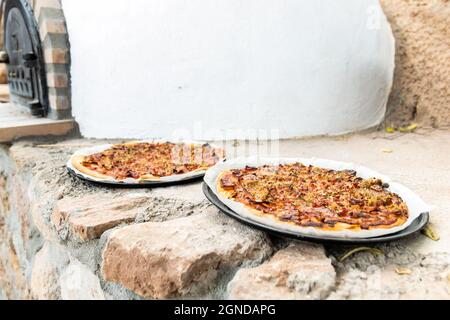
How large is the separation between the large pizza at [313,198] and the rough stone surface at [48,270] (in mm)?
656

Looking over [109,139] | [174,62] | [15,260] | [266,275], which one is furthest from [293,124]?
[15,260]

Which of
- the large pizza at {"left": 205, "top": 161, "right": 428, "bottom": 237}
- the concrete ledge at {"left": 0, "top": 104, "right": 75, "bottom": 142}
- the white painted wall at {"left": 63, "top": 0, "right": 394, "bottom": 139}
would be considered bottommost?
the large pizza at {"left": 205, "top": 161, "right": 428, "bottom": 237}

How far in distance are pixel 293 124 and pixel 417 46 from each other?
122 centimetres

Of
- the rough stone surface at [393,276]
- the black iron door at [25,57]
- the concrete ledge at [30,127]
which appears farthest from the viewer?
the black iron door at [25,57]

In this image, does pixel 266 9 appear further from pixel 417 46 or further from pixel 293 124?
pixel 417 46

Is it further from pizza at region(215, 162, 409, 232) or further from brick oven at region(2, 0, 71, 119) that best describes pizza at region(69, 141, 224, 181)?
brick oven at region(2, 0, 71, 119)

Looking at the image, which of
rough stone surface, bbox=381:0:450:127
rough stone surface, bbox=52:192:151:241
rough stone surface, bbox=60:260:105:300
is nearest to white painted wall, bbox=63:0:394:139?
rough stone surface, bbox=381:0:450:127

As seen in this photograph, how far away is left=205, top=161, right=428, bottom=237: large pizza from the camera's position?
97 cm

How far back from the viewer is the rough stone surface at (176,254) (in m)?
0.91

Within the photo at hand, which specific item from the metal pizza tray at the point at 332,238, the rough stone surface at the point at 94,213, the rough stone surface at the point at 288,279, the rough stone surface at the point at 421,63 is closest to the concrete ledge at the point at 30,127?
the rough stone surface at the point at 94,213

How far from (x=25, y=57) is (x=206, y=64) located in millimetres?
1116

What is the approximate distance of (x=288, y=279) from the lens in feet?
2.76

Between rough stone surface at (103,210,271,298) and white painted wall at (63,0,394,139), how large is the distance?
4.25 feet

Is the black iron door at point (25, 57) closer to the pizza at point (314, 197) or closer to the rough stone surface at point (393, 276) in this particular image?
the pizza at point (314, 197)
